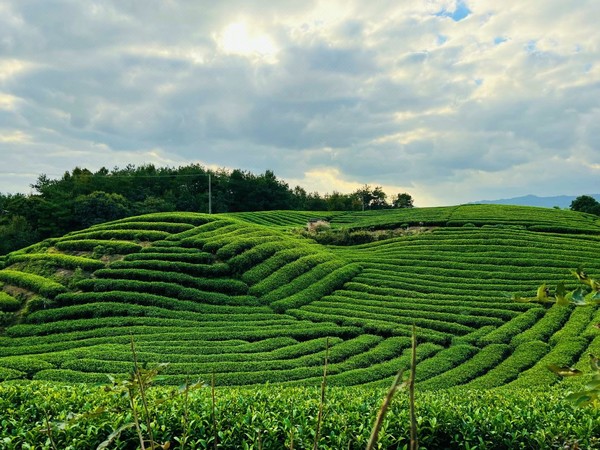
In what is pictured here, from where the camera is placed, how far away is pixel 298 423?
4793mm

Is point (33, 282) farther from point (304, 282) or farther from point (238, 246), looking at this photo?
point (304, 282)

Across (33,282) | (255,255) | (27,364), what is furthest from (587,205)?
(27,364)

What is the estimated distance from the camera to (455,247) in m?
27.8

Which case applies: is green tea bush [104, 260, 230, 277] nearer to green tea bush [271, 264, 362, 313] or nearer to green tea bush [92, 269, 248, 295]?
green tea bush [92, 269, 248, 295]

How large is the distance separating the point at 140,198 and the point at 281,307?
41.8m

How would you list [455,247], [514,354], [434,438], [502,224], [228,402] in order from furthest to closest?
[502,224]
[455,247]
[514,354]
[228,402]
[434,438]

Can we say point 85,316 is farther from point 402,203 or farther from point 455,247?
point 402,203

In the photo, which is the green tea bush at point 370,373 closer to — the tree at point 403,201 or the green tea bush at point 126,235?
the green tea bush at point 126,235

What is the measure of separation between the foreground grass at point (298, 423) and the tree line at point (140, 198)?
131ft

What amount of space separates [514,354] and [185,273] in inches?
525

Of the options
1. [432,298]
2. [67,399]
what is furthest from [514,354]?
[67,399]

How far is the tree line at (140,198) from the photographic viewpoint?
46.7 m

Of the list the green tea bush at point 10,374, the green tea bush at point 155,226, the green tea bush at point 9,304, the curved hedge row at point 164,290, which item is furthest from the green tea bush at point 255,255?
the green tea bush at point 10,374

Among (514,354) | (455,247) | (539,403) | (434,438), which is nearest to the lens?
(434,438)
